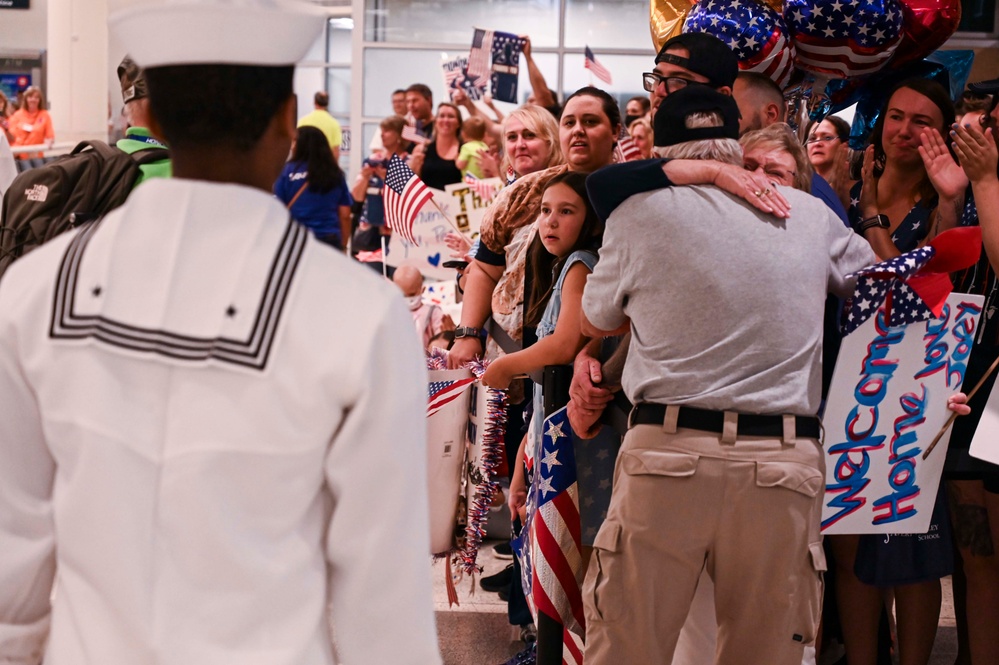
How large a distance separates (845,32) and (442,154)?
438cm

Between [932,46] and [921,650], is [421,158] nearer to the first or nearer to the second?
[932,46]

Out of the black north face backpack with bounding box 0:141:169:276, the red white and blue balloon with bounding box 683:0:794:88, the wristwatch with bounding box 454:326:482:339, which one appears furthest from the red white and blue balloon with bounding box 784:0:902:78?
the black north face backpack with bounding box 0:141:169:276

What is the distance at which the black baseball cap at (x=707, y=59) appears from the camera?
2.82 metres

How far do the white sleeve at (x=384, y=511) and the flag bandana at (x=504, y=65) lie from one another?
22.3ft

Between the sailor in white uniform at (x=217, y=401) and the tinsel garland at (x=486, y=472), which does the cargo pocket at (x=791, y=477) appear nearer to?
the tinsel garland at (x=486, y=472)

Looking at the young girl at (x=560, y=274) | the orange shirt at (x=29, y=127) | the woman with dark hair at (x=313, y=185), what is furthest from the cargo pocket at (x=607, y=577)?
the orange shirt at (x=29, y=127)

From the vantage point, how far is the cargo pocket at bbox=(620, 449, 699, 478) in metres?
2.44

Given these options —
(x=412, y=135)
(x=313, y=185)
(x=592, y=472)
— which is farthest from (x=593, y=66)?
(x=592, y=472)

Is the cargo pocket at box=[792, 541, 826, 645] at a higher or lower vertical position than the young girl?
lower

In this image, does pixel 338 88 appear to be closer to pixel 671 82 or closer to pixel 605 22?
pixel 605 22

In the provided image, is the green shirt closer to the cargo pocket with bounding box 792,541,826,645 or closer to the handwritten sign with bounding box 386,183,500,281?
the handwritten sign with bounding box 386,183,500,281

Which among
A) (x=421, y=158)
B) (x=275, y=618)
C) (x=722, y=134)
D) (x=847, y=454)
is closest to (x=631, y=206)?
(x=722, y=134)

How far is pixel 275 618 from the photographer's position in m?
1.24

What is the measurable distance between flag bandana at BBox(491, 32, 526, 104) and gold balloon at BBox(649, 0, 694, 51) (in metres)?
3.96
